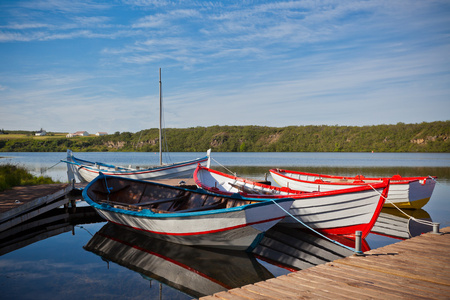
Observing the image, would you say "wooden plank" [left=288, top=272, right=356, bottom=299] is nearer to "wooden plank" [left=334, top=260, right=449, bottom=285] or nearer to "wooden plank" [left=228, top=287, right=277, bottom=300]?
"wooden plank" [left=228, top=287, right=277, bottom=300]

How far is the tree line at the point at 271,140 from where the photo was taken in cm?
9325

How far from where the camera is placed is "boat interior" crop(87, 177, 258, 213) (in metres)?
10.1

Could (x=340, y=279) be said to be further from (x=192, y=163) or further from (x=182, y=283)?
(x=192, y=163)

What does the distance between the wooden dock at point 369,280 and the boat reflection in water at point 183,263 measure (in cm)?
219

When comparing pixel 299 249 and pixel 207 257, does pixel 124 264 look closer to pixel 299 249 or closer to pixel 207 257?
pixel 207 257

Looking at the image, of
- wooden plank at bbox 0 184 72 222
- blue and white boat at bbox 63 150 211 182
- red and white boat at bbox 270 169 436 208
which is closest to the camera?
wooden plank at bbox 0 184 72 222

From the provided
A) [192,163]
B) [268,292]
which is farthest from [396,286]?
[192,163]

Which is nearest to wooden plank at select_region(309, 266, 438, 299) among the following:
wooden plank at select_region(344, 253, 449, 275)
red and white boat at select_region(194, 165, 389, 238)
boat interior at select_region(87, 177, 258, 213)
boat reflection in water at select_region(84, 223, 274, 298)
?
wooden plank at select_region(344, 253, 449, 275)

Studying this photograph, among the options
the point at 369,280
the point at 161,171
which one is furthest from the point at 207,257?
the point at 161,171

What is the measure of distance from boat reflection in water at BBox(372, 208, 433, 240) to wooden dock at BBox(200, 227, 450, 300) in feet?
10.5

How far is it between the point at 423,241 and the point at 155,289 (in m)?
5.47

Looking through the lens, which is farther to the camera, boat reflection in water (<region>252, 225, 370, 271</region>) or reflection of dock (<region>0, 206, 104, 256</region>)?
reflection of dock (<region>0, 206, 104, 256</region>)

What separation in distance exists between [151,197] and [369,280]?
326 inches

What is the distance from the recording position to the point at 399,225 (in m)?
12.7
